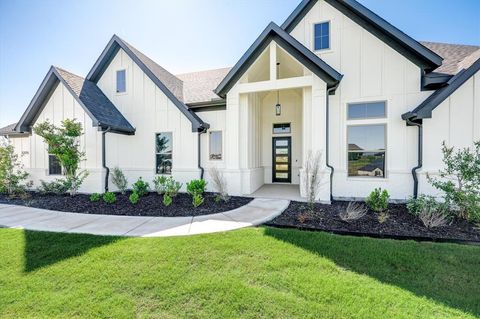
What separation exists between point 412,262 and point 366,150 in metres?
5.34

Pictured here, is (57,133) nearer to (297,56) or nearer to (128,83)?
(128,83)

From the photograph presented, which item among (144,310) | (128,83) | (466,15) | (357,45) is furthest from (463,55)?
(128,83)

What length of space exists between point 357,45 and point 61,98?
1345cm

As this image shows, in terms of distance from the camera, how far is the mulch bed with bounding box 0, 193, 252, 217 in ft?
23.5

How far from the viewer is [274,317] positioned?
2.72 metres

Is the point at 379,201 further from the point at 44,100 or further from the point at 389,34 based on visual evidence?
the point at 44,100

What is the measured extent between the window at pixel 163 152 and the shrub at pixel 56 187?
12.8 feet

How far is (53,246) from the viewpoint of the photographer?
4637mm

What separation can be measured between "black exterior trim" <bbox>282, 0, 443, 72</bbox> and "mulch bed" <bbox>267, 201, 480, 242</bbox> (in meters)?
5.32

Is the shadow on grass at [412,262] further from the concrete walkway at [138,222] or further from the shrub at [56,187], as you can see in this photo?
the shrub at [56,187]

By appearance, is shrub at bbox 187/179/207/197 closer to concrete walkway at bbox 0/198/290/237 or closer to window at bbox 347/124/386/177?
concrete walkway at bbox 0/198/290/237

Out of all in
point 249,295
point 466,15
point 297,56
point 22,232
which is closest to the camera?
point 249,295

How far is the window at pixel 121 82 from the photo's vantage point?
1127 cm

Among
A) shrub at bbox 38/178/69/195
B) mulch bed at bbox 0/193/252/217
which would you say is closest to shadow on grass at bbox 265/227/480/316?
mulch bed at bbox 0/193/252/217
